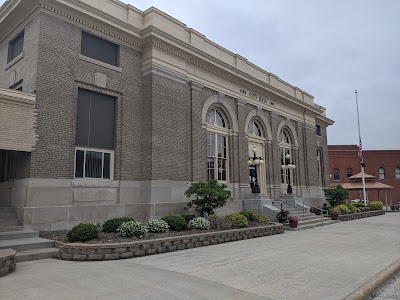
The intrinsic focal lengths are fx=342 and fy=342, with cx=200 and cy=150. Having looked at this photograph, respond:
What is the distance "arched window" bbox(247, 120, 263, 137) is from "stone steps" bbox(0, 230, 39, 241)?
1606cm

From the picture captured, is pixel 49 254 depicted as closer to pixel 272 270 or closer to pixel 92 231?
pixel 92 231

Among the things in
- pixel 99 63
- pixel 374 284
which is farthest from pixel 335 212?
pixel 99 63

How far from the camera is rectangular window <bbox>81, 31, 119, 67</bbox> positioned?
15133 millimetres

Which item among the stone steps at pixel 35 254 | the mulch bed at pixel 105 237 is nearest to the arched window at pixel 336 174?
the mulch bed at pixel 105 237

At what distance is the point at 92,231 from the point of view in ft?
36.0

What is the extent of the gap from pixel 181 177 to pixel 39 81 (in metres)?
7.88

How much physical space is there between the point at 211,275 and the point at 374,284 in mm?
3466

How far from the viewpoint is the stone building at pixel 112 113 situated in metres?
13.1

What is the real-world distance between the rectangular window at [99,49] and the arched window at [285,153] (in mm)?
15803

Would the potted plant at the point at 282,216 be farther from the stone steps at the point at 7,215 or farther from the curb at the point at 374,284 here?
the stone steps at the point at 7,215

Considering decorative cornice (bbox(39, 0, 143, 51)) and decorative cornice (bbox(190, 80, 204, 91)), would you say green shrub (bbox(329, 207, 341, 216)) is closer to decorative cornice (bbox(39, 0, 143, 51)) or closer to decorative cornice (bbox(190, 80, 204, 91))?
decorative cornice (bbox(190, 80, 204, 91))

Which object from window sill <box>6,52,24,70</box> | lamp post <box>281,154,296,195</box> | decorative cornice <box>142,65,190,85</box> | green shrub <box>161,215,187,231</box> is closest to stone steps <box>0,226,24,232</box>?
green shrub <box>161,215,187,231</box>

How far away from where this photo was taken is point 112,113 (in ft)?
51.9

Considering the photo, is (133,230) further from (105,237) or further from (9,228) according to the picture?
(9,228)
